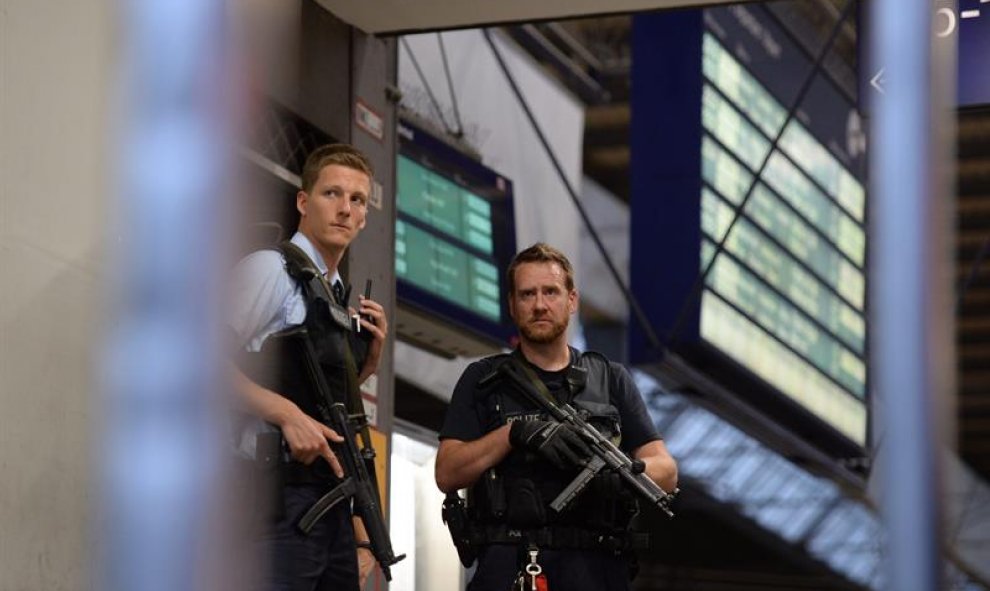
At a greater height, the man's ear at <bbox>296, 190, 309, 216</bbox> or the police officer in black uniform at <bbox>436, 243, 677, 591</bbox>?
the man's ear at <bbox>296, 190, 309, 216</bbox>

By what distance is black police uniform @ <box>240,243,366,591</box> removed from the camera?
3447mm

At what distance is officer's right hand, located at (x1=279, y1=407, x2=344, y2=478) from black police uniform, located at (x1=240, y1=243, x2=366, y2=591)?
62 millimetres

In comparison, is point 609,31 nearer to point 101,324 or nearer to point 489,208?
point 489,208

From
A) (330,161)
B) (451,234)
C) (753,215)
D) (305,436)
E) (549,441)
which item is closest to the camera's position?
(305,436)

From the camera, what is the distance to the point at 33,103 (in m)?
3.99

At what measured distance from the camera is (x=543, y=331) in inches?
156

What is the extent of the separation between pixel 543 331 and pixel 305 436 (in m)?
0.75

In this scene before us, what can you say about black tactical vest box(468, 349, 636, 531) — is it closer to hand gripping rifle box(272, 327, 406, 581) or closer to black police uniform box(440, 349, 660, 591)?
black police uniform box(440, 349, 660, 591)

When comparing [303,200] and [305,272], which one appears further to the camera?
[303,200]

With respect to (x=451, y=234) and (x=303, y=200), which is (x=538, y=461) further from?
(x=451, y=234)

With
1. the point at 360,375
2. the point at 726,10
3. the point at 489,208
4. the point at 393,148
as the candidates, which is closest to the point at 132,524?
the point at 360,375

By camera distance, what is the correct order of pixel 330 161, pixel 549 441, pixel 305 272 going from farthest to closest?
1. pixel 549 441
2. pixel 330 161
3. pixel 305 272

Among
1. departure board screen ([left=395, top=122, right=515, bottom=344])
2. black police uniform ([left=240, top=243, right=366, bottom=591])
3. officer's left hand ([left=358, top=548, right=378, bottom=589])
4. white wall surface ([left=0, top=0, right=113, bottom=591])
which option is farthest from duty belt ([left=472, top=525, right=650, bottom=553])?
departure board screen ([left=395, top=122, right=515, bottom=344])

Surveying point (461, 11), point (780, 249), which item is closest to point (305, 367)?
point (461, 11)
